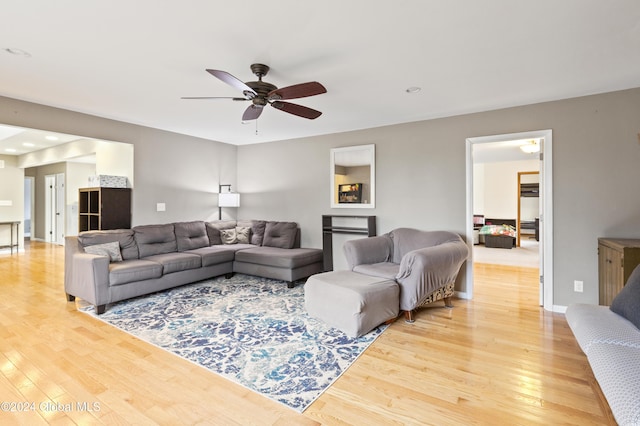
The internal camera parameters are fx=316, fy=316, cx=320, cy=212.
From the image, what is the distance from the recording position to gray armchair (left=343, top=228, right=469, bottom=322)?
317 centimetres

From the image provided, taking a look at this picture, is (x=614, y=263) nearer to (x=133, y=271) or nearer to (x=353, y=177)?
(x=353, y=177)

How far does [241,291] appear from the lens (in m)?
4.33

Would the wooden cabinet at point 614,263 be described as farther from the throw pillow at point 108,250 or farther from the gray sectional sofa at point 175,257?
the throw pillow at point 108,250

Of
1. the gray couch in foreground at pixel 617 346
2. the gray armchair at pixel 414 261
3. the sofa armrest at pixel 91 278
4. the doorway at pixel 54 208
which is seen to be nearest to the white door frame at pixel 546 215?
the gray armchair at pixel 414 261

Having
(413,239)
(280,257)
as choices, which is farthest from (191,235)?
(413,239)

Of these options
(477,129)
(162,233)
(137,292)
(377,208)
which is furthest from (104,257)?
(477,129)

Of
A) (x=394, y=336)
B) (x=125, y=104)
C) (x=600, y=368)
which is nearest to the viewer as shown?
(x=600, y=368)

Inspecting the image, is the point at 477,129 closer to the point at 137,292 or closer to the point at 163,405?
the point at 163,405

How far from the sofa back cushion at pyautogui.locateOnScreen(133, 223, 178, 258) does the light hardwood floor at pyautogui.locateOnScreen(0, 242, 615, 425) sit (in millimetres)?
1189

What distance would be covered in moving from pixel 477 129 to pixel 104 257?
4.71 m

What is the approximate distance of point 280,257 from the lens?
4598mm

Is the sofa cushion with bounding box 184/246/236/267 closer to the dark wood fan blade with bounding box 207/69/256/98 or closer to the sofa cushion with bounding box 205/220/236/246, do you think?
the sofa cushion with bounding box 205/220/236/246

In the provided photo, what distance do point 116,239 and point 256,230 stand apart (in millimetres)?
2185

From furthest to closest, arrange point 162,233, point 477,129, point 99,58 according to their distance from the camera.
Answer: point 162,233 → point 477,129 → point 99,58
